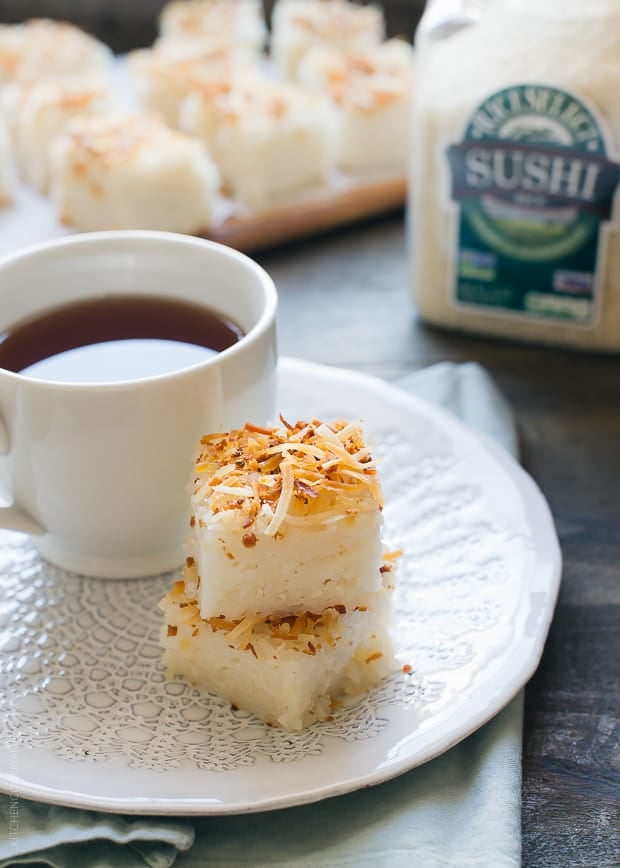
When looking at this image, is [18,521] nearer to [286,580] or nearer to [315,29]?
[286,580]

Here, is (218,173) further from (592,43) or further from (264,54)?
(264,54)

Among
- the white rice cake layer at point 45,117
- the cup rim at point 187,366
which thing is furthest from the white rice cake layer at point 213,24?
the cup rim at point 187,366

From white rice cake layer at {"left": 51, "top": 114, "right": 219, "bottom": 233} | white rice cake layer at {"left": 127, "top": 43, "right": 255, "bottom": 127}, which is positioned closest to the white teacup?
white rice cake layer at {"left": 51, "top": 114, "right": 219, "bottom": 233}

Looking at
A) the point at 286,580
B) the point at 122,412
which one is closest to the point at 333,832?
the point at 286,580

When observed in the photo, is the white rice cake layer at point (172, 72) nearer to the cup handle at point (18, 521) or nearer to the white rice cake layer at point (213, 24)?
the white rice cake layer at point (213, 24)

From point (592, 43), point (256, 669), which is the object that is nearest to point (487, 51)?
point (592, 43)

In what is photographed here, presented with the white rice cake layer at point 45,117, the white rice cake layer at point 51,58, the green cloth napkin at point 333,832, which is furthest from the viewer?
the white rice cake layer at point 51,58

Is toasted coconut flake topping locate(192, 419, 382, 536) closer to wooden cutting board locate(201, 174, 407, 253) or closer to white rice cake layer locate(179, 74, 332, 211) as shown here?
wooden cutting board locate(201, 174, 407, 253)
